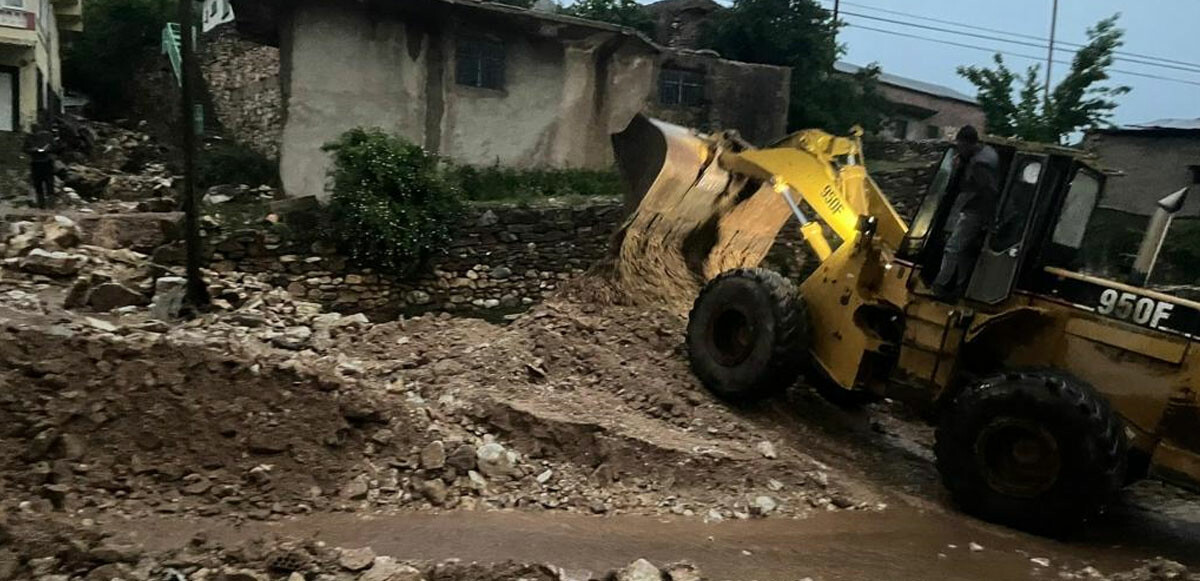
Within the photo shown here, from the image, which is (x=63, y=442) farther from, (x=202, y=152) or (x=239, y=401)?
(x=202, y=152)

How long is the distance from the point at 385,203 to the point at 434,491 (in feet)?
18.5

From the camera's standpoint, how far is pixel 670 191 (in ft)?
28.4

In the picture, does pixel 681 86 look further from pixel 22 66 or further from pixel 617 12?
pixel 22 66

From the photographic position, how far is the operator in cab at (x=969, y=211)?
20.6 feet

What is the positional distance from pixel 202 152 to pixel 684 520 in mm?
13352

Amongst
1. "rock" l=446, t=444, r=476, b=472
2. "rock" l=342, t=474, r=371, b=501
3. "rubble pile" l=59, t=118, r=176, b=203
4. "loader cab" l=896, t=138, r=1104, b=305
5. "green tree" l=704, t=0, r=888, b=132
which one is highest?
"green tree" l=704, t=0, r=888, b=132

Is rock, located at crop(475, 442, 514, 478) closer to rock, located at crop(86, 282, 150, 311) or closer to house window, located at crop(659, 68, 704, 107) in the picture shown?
rock, located at crop(86, 282, 150, 311)

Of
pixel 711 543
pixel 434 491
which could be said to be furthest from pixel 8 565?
pixel 711 543

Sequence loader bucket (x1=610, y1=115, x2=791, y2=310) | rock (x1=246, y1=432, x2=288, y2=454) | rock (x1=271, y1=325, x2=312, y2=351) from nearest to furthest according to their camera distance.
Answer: rock (x1=246, y1=432, x2=288, y2=454) < rock (x1=271, y1=325, x2=312, y2=351) < loader bucket (x1=610, y1=115, x2=791, y2=310)

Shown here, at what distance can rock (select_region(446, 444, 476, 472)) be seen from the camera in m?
6.13

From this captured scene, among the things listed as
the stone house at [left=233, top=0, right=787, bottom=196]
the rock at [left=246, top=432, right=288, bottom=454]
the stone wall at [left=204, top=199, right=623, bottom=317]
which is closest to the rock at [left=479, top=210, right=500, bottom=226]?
the stone wall at [left=204, top=199, right=623, bottom=317]

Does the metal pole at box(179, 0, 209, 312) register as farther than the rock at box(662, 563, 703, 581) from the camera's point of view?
Yes

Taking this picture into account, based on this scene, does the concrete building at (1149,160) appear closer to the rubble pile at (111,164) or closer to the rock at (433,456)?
the rock at (433,456)

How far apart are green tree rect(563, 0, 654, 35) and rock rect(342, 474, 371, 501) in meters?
16.8
